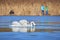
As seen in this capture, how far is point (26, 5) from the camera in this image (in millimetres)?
12625

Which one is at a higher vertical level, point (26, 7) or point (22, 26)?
point (26, 7)

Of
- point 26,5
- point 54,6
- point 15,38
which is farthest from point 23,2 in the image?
point 15,38

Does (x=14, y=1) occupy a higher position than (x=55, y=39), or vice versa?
(x=14, y=1)

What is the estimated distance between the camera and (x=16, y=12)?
1259 centimetres

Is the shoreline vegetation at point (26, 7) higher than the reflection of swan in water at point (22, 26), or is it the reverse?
the shoreline vegetation at point (26, 7)

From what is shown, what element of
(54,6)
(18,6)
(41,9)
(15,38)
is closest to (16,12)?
(18,6)

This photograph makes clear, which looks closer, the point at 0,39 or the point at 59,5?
the point at 0,39

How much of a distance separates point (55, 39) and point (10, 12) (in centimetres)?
1048

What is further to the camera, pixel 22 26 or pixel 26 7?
pixel 26 7

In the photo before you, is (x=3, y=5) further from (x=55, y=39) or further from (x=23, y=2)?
(x=55, y=39)

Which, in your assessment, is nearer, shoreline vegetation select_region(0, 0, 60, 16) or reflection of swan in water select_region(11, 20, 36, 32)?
reflection of swan in water select_region(11, 20, 36, 32)

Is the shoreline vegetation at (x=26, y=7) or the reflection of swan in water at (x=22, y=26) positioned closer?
the reflection of swan in water at (x=22, y=26)

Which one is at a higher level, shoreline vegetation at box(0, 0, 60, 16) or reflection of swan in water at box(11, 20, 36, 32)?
shoreline vegetation at box(0, 0, 60, 16)

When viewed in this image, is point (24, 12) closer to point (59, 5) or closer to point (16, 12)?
→ point (16, 12)
